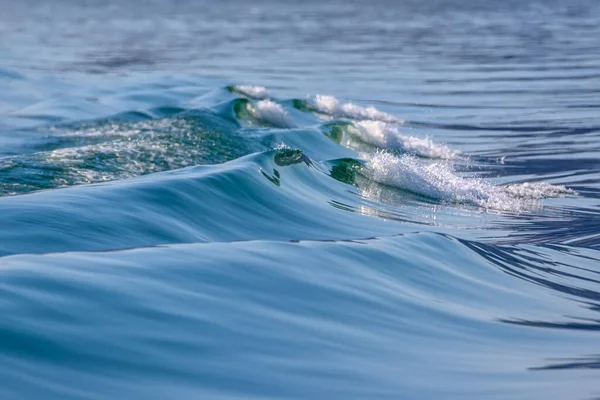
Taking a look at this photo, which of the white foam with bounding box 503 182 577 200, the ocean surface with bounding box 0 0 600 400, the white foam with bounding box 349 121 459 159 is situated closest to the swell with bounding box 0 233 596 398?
the ocean surface with bounding box 0 0 600 400

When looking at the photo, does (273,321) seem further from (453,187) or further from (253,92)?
(253,92)

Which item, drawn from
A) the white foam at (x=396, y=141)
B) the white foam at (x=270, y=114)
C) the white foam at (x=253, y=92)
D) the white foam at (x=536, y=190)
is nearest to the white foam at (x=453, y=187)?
the white foam at (x=536, y=190)

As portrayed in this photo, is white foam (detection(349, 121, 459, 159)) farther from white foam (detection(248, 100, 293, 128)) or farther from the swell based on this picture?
the swell

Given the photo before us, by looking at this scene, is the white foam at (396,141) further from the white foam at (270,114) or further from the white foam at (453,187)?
the white foam at (453,187)

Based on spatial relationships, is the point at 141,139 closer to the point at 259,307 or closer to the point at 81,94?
the point at 81,94

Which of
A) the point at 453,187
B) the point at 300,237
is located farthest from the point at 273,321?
the point at 453,187

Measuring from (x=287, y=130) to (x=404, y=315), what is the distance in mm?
8083

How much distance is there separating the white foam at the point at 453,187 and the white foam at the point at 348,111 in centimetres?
498

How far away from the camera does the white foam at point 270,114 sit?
1526 cm

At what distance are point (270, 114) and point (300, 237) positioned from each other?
6.93m

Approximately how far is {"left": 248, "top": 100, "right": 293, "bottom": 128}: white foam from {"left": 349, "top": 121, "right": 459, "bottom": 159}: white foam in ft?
4.15

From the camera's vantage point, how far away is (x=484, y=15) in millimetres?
44688

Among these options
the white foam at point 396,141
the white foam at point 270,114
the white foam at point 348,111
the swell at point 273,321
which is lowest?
the swell at point 273,321

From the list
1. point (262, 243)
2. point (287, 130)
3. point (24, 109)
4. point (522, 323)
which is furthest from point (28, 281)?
point (24, 109)
